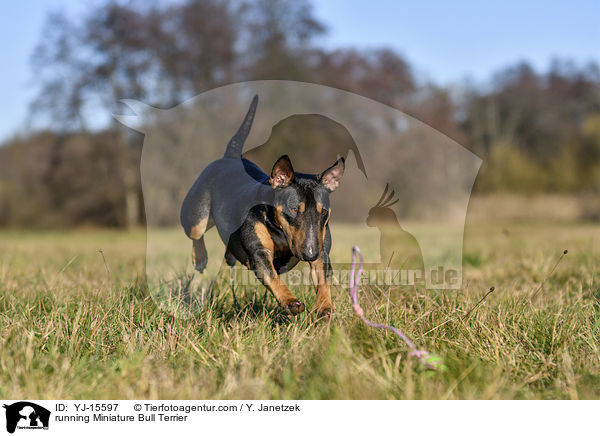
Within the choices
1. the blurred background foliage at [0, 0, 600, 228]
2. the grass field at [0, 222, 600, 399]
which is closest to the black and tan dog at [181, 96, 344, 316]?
the grass field at [0, 222, 600, 399]

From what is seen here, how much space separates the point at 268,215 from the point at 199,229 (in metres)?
0.79

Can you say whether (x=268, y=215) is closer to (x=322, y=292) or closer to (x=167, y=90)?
(x=322, y=292)

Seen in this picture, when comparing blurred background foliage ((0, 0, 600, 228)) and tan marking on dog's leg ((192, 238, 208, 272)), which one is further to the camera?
blurred background foliage ((0, 0, 600, 228))

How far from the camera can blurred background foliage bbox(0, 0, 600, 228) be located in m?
17.1

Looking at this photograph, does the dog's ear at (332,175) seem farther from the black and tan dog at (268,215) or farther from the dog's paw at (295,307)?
the dog's paw at (295,307)

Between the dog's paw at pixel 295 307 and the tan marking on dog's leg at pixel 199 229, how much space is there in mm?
958

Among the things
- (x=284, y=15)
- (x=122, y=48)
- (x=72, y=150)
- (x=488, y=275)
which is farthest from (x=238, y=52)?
(x=488, y=275)

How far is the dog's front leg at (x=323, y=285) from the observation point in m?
2.29

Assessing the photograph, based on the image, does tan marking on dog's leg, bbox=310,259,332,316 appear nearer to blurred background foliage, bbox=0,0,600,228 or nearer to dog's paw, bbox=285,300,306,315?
dog's paw, bbox=285,300,306,315

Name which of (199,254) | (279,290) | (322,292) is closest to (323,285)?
(322,292)
